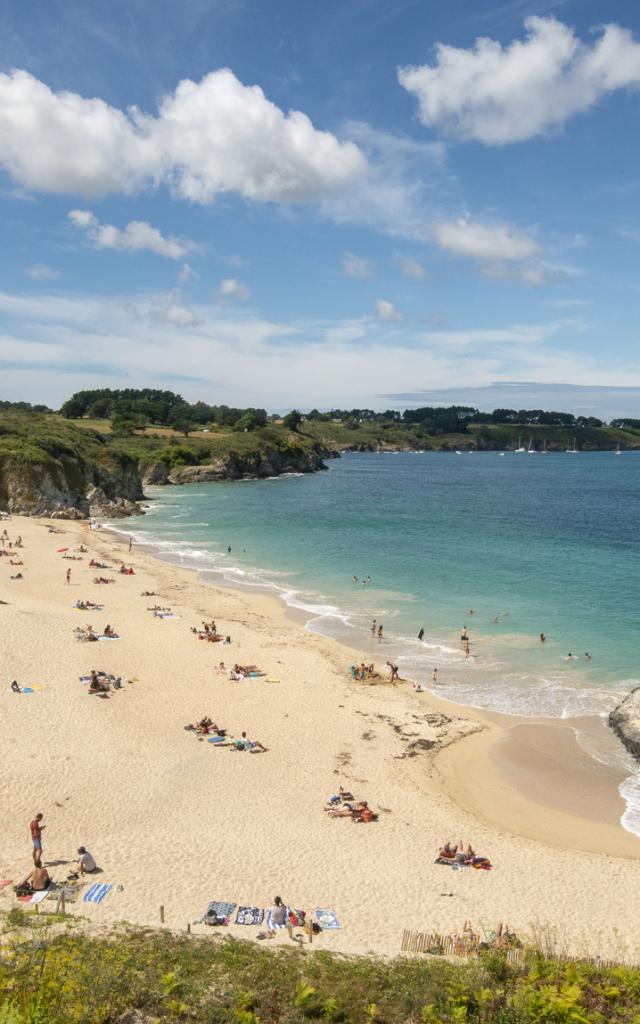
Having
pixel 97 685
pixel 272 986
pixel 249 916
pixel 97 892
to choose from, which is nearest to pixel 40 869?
pixel 97 892

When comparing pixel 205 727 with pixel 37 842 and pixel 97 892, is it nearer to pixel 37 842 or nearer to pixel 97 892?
pixel 37 842

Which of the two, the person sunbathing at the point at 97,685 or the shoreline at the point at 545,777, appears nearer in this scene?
the shoreline at the point at 545,777

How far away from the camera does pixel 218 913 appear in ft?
39.1

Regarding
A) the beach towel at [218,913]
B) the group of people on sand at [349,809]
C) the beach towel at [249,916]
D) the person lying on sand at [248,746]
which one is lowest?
the group of people on sand at [349,809]

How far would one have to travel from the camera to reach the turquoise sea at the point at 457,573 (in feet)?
89.2

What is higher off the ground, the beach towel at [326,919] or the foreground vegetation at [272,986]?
the foreground vegetation at [272,986]

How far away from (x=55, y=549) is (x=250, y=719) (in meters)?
31.6

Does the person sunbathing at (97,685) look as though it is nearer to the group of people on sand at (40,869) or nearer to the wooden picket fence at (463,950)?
the group of people on sand at (40,869)

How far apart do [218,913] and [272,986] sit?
122 inches

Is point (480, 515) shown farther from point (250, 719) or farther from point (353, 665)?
point (250, 719)

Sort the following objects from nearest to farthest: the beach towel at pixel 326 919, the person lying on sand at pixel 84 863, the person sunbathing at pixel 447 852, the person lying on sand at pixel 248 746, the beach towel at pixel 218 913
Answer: the beach towel at pixel 218 913
the beach towel at pixel 326 919
the person lying on sand at pixel 84 863
the person sunbathing at pixel 447 852
the person lying on sand at pixel 248 746

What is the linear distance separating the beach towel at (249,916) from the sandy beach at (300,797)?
28cm

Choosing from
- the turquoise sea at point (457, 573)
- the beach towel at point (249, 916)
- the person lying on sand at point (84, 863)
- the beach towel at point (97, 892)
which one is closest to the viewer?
the beach towel at point (249, 916)

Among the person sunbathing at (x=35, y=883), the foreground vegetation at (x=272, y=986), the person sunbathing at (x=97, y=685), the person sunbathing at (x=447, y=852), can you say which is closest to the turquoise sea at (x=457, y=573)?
the person sunbathing at (x=447, y=852)
